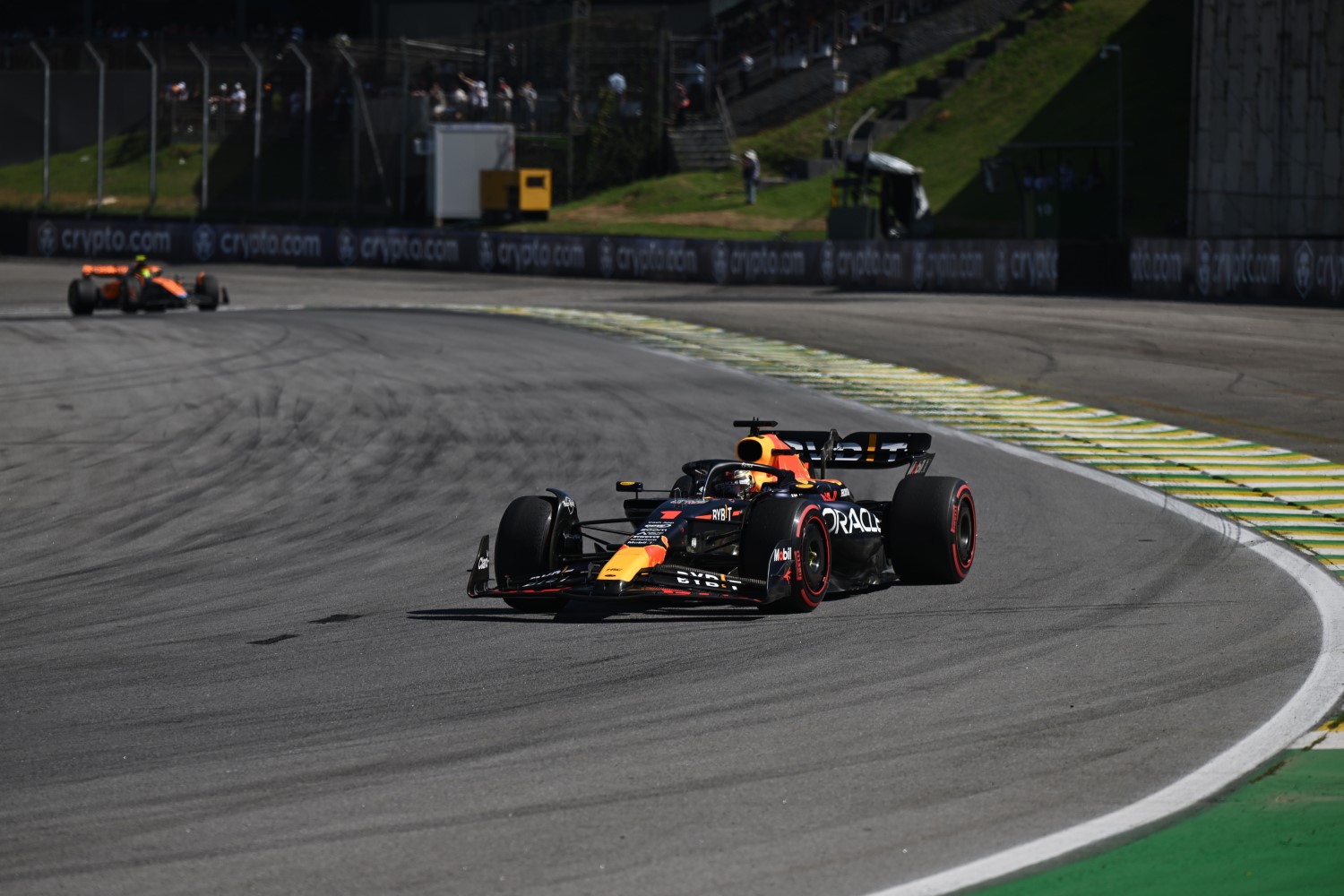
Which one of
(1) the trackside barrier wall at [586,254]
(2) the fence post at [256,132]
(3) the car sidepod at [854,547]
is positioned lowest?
(3) the car sidepod at [854,547]

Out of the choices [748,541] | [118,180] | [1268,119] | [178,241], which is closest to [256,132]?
[178,241]

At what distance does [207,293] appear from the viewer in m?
36.3

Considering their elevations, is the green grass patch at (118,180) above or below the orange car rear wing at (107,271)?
above

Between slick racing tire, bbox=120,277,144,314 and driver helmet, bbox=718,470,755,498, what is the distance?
86.8ft

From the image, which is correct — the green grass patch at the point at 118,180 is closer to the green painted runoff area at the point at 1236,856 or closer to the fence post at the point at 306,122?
the fence post at the point at 306,122

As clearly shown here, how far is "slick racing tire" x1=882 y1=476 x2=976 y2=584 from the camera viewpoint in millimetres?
11883

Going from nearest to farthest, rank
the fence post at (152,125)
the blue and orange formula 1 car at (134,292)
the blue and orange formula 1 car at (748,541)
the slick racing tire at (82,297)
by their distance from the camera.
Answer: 1. the blue and orange formula 1 car at (748,541)
2. the slick racing tire at (82,297)
3. the blue and orange formula 1 car at (134,292)
4. the fence post at (152,125)

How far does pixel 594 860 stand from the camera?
6.20 metres

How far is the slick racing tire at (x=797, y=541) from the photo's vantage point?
35.4ft

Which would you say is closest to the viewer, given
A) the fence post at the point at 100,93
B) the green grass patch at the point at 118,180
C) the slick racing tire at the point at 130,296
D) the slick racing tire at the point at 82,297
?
the slick racing tire at the point at 82,297

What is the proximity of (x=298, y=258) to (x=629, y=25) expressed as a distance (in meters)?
13.7

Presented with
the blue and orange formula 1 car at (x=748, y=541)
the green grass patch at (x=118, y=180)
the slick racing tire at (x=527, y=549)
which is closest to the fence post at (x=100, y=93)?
the green grass patch at (x=118, y=180)

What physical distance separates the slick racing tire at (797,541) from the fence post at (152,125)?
1922 inches

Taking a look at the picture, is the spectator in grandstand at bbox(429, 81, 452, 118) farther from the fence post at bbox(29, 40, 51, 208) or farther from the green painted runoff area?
the green painted runoff area
